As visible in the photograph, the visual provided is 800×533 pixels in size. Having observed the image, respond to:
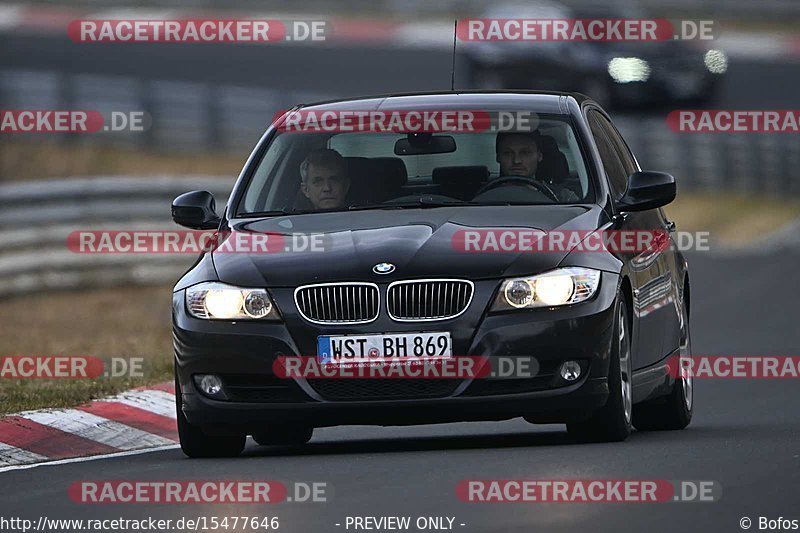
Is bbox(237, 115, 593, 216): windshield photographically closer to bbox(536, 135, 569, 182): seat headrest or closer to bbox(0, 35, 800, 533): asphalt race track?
bbox(536, 135, 569, 182): seat headrest

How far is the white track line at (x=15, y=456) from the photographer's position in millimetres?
9859

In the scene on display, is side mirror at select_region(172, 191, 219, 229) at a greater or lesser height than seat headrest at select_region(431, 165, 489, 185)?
lesser

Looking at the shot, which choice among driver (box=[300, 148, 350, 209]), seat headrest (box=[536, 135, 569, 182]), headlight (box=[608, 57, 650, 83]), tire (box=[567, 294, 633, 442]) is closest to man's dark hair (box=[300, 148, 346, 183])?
driver (box=[300, 148, 350, 209])

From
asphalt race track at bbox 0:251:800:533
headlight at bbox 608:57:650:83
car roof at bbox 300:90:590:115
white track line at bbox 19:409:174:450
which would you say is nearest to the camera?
asphalt race track at bbox 0:251:800:533

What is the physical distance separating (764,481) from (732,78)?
35512mm

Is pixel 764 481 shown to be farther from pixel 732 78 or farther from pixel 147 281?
pixel 732 78

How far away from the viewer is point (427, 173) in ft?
34.4

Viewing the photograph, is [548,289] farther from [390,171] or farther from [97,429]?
[97,429]

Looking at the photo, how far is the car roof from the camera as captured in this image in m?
10.8

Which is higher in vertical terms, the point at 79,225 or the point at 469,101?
the point at 469,101

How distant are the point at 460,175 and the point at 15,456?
7.91 feet

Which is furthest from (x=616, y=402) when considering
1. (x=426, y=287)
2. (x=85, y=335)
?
(x=85, y=335)

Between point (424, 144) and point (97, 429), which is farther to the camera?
point (97, 429)

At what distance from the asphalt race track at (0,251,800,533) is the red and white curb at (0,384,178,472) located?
373mm
